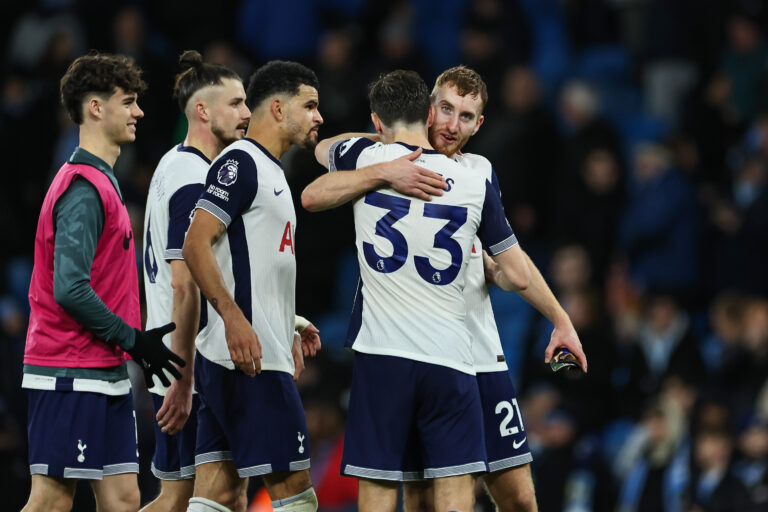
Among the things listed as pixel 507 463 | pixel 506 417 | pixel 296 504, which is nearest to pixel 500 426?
pixel 506 417

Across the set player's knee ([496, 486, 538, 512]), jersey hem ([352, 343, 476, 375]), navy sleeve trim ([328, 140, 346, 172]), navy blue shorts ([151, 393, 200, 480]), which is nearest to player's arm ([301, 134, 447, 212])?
navy sleeve trim ([328, 140, 346, 172])

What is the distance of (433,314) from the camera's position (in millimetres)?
5926

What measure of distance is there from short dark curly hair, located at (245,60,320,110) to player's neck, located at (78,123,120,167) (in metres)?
0.74

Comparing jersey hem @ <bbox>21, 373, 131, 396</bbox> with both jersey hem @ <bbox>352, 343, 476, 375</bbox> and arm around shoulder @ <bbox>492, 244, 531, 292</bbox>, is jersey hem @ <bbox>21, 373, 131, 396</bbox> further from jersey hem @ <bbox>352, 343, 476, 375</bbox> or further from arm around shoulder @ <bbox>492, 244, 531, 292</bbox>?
arm around shoulder @ <bbox>492, 244, 531, 292</bbox>

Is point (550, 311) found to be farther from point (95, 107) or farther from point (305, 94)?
point (95, 107)

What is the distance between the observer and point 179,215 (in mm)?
6477

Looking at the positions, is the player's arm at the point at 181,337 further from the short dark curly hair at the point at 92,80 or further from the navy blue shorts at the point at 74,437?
the short dark curly hair at the point at 92,80

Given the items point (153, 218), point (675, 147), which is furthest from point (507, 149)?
point (153, 218)

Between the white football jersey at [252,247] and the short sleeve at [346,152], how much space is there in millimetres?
326

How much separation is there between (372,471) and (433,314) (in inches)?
31.0

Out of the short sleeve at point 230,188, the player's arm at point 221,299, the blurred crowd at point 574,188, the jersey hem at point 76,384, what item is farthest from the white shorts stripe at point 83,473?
the blurred crowd at point 574,188

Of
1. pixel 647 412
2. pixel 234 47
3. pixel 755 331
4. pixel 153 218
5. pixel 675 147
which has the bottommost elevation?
pixel 647 412

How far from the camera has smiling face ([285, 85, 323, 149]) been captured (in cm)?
625

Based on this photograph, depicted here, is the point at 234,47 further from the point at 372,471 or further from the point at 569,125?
the point at 372,471
